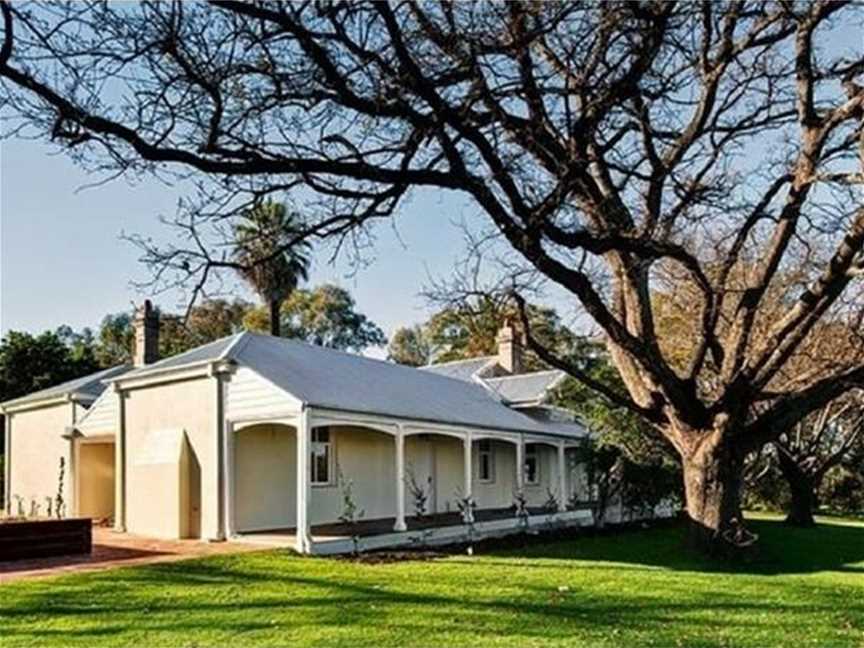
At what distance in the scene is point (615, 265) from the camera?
15.9m

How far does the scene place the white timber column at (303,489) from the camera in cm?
1599

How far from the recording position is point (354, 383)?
2045 cm

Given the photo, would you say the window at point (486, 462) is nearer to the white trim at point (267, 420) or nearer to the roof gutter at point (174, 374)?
the white trim at point (267, 420)

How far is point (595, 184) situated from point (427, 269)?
3337 millimetres

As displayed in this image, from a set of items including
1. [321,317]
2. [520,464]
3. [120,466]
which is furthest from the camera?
[321,317]

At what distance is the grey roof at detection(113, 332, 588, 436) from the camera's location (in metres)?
18.2

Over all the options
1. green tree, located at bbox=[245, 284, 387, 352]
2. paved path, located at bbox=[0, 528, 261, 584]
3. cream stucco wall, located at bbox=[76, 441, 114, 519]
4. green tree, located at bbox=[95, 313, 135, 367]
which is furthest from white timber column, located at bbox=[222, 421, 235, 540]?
green tree, located at bbox=[245, 284, 387, 352]

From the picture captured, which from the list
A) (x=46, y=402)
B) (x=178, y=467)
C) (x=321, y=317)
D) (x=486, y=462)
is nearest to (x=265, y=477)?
(x=178, y=467)

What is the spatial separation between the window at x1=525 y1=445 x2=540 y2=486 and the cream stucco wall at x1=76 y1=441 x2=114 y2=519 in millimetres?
12187

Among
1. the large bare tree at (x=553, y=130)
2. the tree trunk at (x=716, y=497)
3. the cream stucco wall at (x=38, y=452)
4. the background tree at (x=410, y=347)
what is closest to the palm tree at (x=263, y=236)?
the large bare tree at (x=553, y=130)

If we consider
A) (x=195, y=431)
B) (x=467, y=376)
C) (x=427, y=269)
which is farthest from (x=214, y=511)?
(x=467, y=376)

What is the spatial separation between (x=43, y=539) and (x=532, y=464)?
16265 mm

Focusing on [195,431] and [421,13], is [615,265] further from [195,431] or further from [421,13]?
[195,431]

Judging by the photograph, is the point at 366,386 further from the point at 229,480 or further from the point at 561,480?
the point at 561,480
